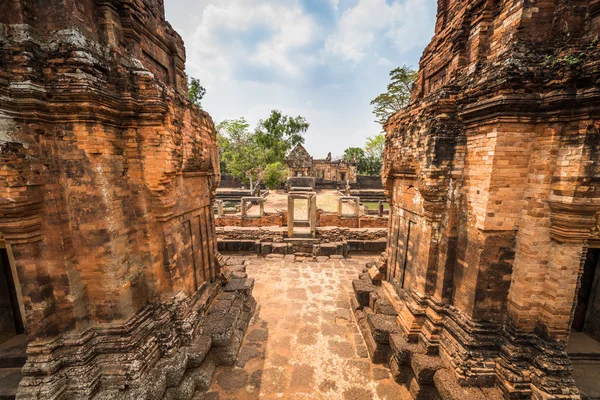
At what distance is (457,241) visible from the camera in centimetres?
429

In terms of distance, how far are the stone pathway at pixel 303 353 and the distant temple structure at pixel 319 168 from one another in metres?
26.7

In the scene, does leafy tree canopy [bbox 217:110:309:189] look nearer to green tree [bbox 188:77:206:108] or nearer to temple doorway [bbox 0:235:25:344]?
green tree [bbox 188:77:206:108]

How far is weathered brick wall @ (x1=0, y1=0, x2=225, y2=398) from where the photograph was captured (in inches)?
119

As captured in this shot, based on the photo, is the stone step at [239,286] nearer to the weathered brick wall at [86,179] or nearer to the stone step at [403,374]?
the weathered brick wall at [86,179]

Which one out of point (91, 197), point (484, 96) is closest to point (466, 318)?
point (484, 96)

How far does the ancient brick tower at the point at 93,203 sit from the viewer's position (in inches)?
120

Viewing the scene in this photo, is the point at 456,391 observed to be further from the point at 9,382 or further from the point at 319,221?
the point at 319,221

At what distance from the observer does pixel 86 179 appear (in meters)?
3.40

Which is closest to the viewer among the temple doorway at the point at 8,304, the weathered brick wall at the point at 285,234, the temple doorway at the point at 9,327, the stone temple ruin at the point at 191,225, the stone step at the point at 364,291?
the stone temple ruin at the point at 191,225

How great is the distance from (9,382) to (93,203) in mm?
3259

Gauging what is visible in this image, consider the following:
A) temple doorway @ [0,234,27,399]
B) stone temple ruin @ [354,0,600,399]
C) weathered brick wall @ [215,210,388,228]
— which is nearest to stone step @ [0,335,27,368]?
temple doorway @ [0,234,27,399]

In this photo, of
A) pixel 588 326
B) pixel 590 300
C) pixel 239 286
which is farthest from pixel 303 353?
pixel 590 300

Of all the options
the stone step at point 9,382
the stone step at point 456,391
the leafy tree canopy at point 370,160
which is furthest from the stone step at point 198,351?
the leafy tree canopy at point 370,160

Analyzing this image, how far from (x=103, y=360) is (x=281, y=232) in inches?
330
